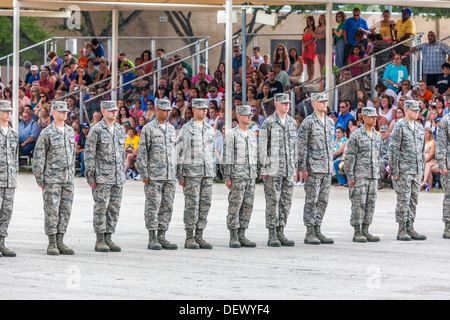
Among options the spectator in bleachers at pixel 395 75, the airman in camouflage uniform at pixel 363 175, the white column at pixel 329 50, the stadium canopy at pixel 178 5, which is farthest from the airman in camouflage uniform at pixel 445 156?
the white column at pixel 329 50

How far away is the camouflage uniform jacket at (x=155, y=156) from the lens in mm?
12984

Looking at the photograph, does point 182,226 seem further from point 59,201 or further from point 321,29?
point 321,29

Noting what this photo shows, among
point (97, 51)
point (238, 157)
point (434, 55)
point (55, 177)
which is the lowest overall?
point (55, 177)

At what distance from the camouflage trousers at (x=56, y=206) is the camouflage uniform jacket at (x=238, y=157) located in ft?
6.96

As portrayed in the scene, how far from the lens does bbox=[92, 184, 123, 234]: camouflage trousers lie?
12766 mm

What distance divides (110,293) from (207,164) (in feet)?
13.2

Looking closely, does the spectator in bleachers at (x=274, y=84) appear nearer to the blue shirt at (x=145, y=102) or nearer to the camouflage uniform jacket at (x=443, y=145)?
the blue shirt at (x=145, y=102)

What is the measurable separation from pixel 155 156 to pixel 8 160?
1889 mm

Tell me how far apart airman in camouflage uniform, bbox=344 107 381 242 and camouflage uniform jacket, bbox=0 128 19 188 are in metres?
4.55

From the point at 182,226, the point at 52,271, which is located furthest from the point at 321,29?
the point at 52,271

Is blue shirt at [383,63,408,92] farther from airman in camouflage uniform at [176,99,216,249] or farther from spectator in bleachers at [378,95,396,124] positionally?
airman in camouflage uniform at [176,99,216,249]

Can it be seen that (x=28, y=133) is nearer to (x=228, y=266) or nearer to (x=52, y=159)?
(x=52, y=159)

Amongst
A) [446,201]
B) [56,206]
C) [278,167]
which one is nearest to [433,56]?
[446,201]

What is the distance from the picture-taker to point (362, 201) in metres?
13.9
